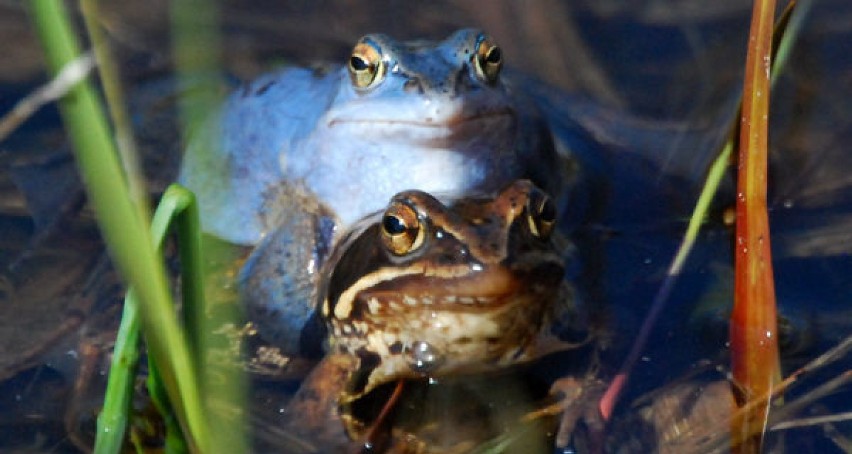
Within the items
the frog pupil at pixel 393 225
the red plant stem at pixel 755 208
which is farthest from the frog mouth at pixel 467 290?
the red plant stem at pixel 755 208

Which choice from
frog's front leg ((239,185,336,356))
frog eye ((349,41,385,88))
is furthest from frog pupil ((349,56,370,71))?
frog's front leg ((239,185,336,356))

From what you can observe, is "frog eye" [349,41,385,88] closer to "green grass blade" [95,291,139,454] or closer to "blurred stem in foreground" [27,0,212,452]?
"green grass blade" [95,291,139,454]

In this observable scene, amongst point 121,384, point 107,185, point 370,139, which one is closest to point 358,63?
point 370,139

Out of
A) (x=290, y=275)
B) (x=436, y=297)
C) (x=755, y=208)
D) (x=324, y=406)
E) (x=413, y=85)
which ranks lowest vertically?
(x=324, y=406)

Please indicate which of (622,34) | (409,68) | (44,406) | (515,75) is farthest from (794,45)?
(44,406)

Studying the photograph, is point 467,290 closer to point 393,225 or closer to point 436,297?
point 436,297

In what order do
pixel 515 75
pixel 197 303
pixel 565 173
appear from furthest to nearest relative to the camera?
pixel 515 75, pixel 565 173, pixel 197 303

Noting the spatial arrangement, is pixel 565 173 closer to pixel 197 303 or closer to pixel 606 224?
pixel 606 224
